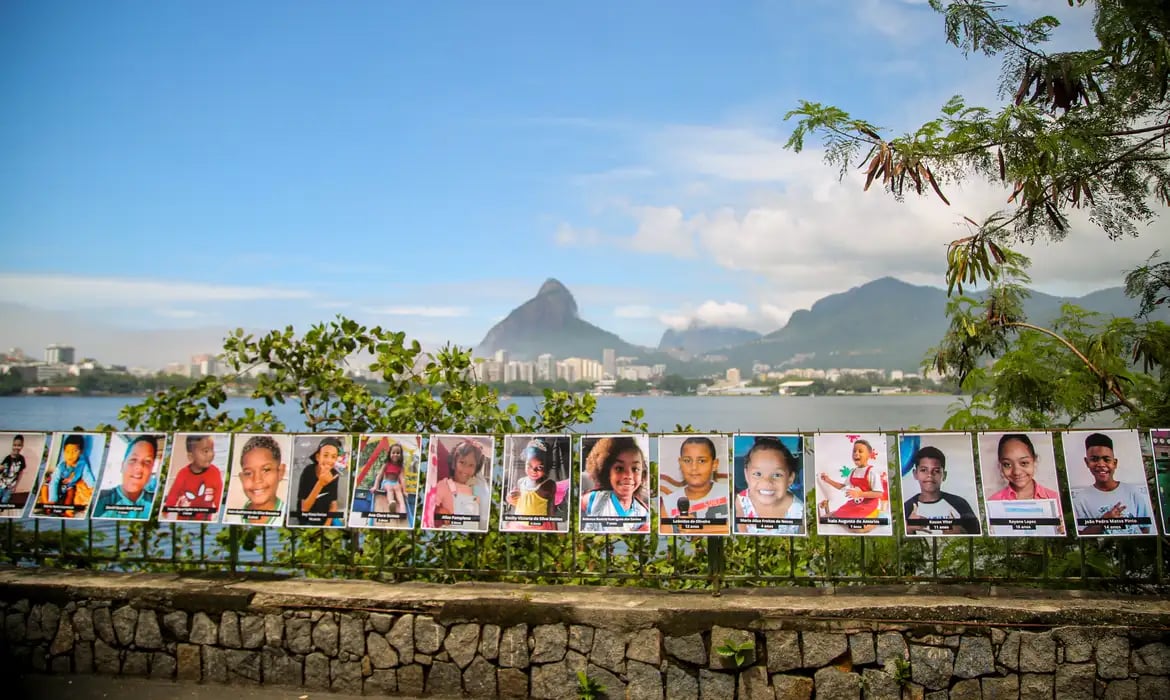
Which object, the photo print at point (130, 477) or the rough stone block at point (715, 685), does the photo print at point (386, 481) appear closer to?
the photo print at point (130, 477)

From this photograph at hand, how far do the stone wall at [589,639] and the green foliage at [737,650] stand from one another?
2cm

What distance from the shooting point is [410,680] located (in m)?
5.97

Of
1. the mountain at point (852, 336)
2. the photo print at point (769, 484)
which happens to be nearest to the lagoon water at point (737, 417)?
the photo print at point (769, 484)

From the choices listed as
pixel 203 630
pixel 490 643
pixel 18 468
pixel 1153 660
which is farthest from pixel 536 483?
pixel 18 468

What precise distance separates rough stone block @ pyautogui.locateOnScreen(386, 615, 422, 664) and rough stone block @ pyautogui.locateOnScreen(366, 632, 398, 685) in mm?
41

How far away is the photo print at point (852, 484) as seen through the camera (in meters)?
5.84

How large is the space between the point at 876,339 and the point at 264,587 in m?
163

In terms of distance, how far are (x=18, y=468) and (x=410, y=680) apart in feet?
13.4

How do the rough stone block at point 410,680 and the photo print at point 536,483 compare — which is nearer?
the rough stone block at point 410,680

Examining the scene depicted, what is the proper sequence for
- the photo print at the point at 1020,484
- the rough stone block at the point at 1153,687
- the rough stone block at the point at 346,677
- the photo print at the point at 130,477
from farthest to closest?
the photo print at the point at 130,477
the rough stone block at the point at 346,677
the photo print at the point at 1020,484
the rough stone block at the point at 1153,687

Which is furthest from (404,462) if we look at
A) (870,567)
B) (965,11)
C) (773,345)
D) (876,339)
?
(876,339)

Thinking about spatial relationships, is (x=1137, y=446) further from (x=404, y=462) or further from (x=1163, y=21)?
(x=404, y=462)

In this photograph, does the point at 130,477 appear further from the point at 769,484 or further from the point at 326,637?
the point at 769,484

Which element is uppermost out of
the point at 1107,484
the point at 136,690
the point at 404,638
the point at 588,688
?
the point at 1107,484
